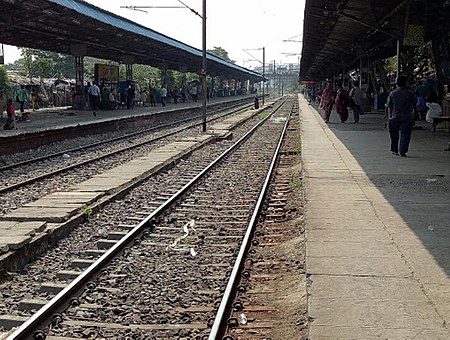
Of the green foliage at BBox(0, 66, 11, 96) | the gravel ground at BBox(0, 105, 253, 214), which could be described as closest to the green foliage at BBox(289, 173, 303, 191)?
the gravel ground at BBox(0, 105, 253, 214)

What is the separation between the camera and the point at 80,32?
29.2 meters

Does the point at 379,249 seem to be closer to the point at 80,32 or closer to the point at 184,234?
the point at 184,234

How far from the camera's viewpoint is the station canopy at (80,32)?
22.4 meters

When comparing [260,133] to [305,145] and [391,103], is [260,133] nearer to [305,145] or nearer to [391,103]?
[305,145]

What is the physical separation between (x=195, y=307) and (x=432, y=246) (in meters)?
2.50

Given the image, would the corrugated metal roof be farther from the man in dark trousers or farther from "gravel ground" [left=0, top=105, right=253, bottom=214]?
the man in dark trousers

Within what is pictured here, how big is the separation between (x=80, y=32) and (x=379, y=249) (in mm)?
25364

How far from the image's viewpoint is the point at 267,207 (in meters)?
9.66

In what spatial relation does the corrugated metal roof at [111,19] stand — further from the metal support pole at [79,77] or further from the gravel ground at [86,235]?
the gravel ground at [86,235]

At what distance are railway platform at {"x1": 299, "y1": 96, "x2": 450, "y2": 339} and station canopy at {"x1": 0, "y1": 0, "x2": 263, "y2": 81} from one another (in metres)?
13.2

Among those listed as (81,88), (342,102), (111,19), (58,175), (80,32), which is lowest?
(58,175)

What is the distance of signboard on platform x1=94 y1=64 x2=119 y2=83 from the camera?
36.7 m

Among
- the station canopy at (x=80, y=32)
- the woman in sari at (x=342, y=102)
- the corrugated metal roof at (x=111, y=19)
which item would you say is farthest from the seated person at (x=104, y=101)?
the woman in sari at (x=342, y=102)

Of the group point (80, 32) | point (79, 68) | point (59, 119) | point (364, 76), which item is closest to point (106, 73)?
point (79, 68)
